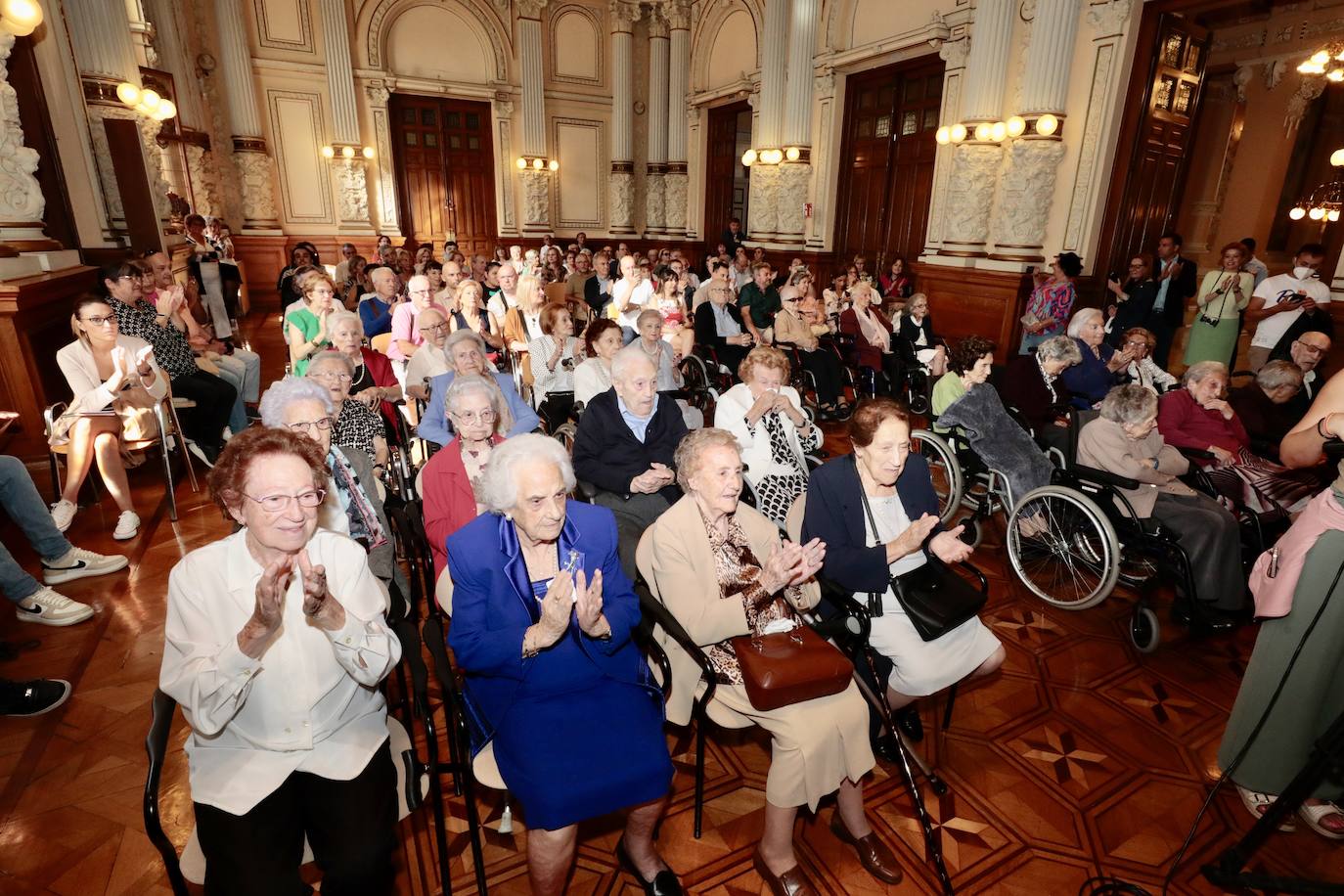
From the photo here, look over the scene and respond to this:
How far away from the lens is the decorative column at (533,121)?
44.0 ft

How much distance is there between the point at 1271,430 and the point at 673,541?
3.95m

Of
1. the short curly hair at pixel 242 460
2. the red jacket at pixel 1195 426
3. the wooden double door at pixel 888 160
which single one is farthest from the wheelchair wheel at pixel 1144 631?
the wooden double door at pixel 888 160

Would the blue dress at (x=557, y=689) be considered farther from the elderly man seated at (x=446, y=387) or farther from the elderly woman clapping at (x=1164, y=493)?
the elderly woman clapping at (x=1164, y=493)

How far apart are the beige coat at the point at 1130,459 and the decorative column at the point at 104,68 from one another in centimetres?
778

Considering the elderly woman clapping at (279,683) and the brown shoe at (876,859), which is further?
the brown shoe at (876,859)

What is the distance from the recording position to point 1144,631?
3070 millimetres

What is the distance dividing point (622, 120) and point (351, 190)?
5.69m

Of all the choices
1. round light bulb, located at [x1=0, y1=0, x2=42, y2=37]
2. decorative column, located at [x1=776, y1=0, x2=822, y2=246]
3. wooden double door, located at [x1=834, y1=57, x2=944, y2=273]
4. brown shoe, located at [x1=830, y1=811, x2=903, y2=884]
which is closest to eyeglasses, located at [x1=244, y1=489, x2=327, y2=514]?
brown shoe, located at [x1=830, y1=811, x2=903, y2=884]

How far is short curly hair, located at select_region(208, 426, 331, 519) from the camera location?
1.62 meters

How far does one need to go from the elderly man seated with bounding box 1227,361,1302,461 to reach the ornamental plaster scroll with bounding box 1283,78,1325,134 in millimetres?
9245

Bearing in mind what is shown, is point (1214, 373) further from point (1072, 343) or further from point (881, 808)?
point (881, 808)

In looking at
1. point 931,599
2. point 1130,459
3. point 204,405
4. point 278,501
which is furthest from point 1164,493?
point 204,405

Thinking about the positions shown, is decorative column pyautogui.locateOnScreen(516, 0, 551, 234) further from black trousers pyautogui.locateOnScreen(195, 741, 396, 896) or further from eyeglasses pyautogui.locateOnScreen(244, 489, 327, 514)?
black trousers pyautogui.locateOnScreen(195, 741, 396, 896)

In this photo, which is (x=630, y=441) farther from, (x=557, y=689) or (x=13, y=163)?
(x=13, y=163)
